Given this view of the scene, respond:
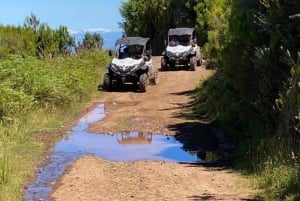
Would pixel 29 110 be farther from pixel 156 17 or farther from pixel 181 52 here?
pixel 156 17

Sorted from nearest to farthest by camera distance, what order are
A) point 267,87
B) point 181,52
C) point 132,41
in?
1. point 267,87
2. point 132,41
3. point 181,52

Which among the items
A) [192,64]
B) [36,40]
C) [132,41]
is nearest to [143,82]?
[132,41]

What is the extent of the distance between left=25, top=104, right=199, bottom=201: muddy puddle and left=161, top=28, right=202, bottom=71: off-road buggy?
38.2 ft

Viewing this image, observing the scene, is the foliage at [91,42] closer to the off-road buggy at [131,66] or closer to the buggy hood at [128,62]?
the off-road buggy at [131,66]

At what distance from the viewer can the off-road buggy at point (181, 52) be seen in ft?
88.0

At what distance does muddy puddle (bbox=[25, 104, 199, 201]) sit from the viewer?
1089 centimetres

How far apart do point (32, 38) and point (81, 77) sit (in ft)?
33.8

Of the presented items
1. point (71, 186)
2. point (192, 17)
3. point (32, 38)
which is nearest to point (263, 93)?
point (71, 186)

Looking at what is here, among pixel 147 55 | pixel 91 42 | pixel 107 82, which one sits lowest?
pixel 107 82

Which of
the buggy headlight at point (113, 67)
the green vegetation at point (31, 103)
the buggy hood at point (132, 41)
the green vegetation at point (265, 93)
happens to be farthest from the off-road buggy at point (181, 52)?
the green vegetation at point (265, 93)

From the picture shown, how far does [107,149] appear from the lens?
13172 millimetres

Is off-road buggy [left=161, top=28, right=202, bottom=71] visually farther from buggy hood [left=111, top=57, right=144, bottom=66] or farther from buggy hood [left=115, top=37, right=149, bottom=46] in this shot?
buggy hood [left=111, top=57, right=144, bottom=66]

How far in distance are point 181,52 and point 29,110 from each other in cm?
1246

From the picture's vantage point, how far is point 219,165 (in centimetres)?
1124
